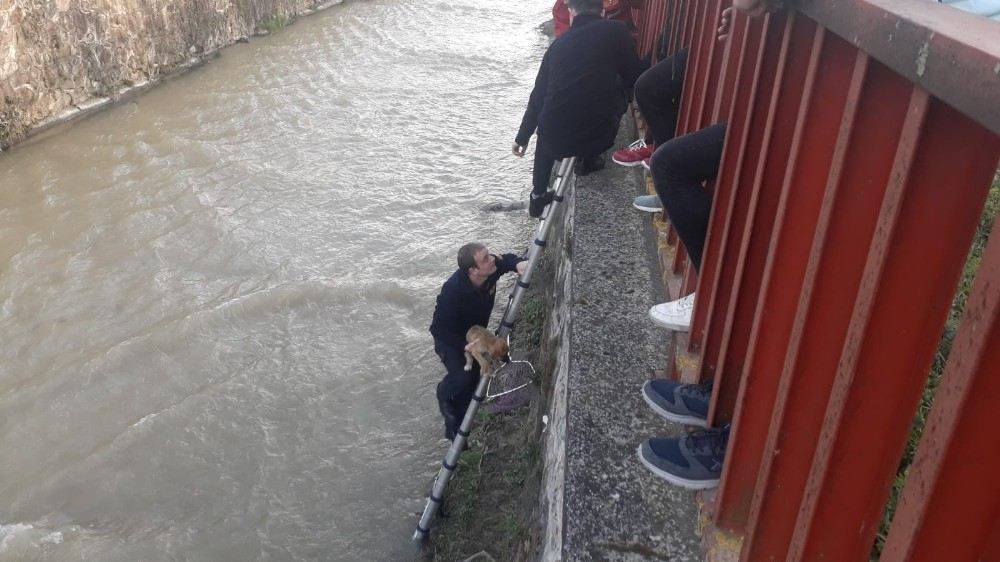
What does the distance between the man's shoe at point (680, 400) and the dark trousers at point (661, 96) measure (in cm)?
186

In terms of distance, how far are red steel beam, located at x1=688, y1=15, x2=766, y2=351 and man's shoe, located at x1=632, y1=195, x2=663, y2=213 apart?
1.30 m

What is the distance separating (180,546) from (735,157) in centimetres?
411

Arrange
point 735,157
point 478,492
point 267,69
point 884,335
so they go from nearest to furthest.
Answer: point 884,335 < point 735,157 < point 478,492 < point 267,69

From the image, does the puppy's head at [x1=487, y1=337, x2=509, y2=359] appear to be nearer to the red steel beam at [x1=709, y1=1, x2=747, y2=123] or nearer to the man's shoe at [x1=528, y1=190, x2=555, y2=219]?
the red steel beam at [x1=709, y1=1, x2=747, y2=123]

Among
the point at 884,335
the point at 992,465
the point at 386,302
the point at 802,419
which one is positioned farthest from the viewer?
the point at 386,302

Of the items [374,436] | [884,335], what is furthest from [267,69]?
[884,335]

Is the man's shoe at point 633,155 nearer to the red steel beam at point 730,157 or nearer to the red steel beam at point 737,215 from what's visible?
the red steel beam at point 730,157

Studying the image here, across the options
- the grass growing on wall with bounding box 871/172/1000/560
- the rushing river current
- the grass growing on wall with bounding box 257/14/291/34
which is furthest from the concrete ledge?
the grass growing on wall with bounding box 257/14/291/34

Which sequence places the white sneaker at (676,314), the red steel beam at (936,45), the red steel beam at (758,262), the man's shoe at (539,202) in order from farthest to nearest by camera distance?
the man's shoe at (539,202), the white sneaker at (676,314), the red steel beam at (758,262), the red steel beam at (936,45)

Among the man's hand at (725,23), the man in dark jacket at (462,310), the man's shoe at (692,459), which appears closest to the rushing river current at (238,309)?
the man in dark jacket at (462,310)

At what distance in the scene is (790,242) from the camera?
1.72 metres

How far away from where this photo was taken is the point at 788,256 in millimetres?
1727

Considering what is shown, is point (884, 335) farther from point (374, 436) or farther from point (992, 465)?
point (374, 436)

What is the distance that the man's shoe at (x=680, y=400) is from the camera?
2432mm
